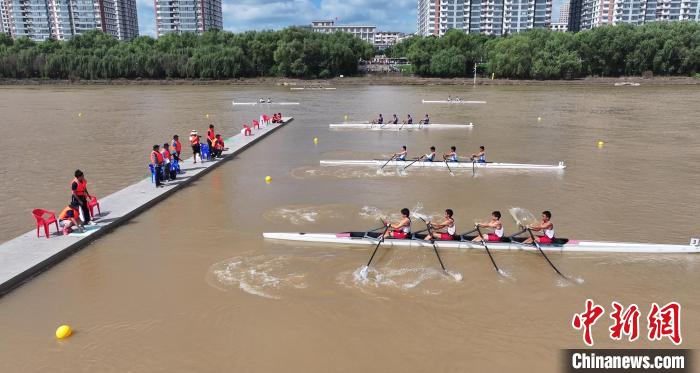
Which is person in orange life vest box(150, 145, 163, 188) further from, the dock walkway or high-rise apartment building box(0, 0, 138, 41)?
high-rise apartment building box(0, 0, 138, 41)

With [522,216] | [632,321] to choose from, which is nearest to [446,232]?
[522,216]

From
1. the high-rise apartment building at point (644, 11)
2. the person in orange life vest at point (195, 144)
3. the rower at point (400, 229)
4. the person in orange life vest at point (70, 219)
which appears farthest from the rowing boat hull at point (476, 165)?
the high-rise apartment building at point (644, 11)

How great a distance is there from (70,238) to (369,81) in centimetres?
7632

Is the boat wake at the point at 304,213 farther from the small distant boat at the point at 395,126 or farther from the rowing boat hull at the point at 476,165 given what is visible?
the small distant boat at the point at 395,126

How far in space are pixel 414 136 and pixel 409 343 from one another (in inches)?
823

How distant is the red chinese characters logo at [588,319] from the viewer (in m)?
7.36

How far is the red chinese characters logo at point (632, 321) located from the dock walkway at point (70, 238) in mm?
9358

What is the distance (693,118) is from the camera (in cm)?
3372

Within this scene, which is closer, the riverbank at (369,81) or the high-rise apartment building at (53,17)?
the riverbank at (369,81)

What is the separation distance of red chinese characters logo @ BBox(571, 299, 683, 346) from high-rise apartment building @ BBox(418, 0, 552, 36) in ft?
436

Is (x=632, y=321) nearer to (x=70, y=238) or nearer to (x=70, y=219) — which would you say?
(x=70, y=238)

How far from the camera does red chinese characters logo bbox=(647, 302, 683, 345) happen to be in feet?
24.3

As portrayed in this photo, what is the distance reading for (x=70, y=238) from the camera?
10211 mm

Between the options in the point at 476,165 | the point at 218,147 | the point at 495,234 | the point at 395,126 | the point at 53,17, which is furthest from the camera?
the point at 53,17
